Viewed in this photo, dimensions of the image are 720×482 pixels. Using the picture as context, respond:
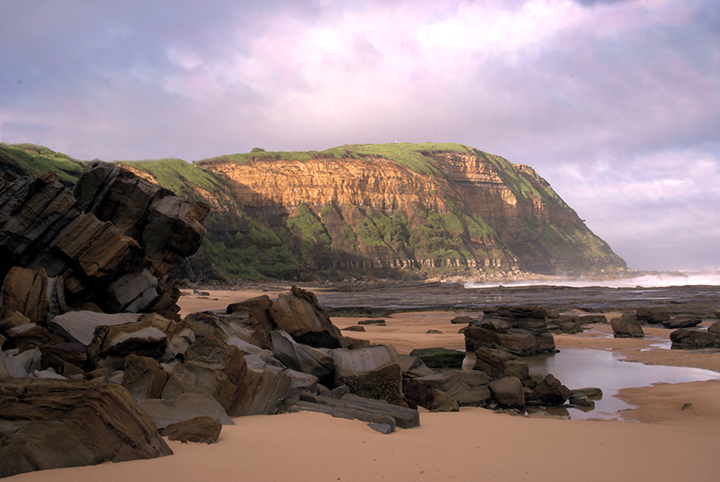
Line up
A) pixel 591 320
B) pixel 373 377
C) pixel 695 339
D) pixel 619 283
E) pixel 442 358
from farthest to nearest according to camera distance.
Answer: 1. pixel 619 283
2. pixel 591 320
3. pixel 695 339
4. pixel 442 358
5. pixel 373 377

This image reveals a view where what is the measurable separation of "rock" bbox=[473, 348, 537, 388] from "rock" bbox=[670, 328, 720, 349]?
7968 millimetres

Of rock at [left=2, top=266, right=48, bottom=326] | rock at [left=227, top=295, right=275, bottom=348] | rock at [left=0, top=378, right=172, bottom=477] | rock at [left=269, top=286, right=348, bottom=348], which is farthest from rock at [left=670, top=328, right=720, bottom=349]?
rock at [left=2, top=266, right=48, bottom=326]

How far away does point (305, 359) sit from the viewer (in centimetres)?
738

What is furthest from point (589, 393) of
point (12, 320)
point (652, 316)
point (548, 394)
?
point (652, 316)

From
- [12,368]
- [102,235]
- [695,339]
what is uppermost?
[102,235]

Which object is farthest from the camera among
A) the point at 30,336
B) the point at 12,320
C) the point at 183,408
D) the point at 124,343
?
the point at 12,320

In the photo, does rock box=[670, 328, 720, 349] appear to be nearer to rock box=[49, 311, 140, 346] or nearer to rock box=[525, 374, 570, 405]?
rock box=[525, 374, 570, 405]

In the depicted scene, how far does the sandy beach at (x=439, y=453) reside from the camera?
9.95 feet

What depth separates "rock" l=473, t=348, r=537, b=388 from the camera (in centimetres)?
950

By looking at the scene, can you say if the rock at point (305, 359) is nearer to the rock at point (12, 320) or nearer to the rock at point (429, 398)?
Result: the rock at point (429, 398)

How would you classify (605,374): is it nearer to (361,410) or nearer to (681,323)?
(361,410)

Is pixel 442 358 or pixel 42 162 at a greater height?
pixel 42 162

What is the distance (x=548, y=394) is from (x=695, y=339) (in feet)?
31.7

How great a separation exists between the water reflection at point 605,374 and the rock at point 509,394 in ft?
2.74
